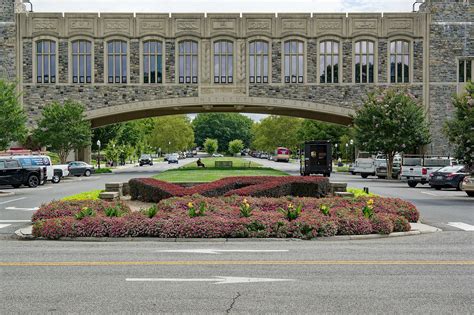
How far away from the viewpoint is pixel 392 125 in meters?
49.5

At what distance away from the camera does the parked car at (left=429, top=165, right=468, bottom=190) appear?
3553 cm

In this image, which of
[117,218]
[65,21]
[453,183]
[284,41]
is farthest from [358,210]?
[65,21]

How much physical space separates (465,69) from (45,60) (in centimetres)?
3775

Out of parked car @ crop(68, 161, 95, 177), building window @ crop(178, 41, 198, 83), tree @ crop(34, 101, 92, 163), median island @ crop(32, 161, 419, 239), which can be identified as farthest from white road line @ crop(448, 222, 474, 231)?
building window @ crop(178, 41, 198, 83)

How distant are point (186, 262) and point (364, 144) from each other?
133 ft

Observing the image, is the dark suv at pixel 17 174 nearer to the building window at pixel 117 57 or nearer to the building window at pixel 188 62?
the building window at pixel 117 57

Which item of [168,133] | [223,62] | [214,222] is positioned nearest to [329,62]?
[223,62]

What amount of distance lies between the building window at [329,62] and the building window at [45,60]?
24138mm

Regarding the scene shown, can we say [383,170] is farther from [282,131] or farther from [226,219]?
[282,131]

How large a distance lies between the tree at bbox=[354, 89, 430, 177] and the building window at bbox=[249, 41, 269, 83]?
38.7 feet

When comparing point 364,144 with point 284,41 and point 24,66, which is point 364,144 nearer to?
point 284,41

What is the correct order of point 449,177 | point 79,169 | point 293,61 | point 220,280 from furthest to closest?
point 293,61 < point 79,169 < point 449,177 < point 220,280

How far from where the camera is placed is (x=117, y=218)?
1655 centimetres

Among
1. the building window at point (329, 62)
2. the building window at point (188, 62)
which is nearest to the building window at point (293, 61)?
the building window at point (329, 62)
